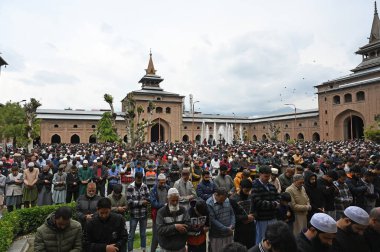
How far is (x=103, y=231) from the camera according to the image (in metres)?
4.04

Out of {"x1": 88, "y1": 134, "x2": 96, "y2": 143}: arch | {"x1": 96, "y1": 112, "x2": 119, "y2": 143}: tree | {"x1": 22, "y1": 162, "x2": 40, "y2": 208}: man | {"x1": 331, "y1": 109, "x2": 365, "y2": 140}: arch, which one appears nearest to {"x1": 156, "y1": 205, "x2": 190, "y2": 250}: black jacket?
{"x1": 22, "y1": 162, "x2": 40, "y2": 208}: man

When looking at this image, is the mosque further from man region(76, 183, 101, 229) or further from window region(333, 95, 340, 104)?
man region(76, 183, 101, 229)

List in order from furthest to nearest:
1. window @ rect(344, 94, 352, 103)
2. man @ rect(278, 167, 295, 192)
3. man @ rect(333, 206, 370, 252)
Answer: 1. window @ rect(344, 94, 352, 103)
2. man @ rect(278, 167, 295, 192)
3. man @ rect(333, 206, 370, 252)

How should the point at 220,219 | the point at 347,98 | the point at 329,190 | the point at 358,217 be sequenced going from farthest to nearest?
the point at 347,98, the point at 329,190, the point at 220,219, the point at 358,217

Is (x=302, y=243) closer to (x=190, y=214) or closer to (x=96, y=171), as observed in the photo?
(x=190, y=214)

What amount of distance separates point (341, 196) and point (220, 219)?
3.04 m

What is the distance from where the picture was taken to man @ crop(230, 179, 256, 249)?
16.2ft

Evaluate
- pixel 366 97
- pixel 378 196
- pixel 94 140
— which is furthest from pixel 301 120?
pixel 378 196

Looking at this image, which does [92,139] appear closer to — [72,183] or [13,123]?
[13,123]

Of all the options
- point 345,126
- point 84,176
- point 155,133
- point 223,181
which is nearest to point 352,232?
point 223,181

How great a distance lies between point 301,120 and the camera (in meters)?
54.8

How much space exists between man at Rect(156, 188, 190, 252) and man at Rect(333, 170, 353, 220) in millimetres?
3541

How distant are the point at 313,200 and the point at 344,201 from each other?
809 mm

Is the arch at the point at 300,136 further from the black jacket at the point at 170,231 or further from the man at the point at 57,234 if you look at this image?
the man at the point at 57,234
